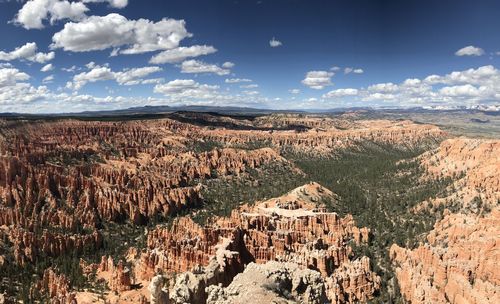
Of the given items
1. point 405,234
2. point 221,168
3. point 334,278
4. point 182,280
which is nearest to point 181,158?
point 221,168

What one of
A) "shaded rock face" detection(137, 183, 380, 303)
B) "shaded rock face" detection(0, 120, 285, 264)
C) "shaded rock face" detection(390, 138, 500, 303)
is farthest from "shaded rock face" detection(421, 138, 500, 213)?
"shaded rock face" detection(0, 120, 285, 264)

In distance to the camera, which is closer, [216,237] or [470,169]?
[216,237]

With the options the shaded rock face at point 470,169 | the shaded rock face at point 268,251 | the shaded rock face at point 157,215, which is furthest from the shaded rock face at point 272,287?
the shaded rock face at point 470,169

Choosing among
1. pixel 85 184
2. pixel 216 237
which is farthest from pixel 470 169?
pixel 85 184

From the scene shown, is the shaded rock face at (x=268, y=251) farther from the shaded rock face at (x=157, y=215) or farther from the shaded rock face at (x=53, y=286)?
the shaded rock face at (x=53, y=286)

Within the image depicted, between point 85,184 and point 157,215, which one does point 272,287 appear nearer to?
point 157,215

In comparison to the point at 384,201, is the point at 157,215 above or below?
below
